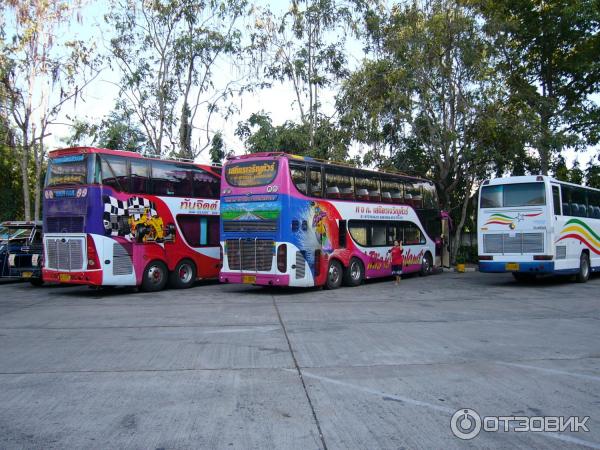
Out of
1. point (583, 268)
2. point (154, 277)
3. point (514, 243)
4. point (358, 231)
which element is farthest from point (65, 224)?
point (583, 268)

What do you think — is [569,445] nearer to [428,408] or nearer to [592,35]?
[428,408]

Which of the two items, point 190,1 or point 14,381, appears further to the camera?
point 190,1

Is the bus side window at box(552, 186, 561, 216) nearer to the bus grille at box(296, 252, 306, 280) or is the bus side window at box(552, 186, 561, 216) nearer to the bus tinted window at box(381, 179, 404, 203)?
the bus tinted window at box(381, 179, 404, 203)

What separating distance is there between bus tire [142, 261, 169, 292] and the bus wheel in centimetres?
519

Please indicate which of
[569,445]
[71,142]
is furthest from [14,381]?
[71,142]

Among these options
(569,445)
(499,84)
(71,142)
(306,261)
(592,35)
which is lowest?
(569,445)

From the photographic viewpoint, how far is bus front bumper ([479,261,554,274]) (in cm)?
1780

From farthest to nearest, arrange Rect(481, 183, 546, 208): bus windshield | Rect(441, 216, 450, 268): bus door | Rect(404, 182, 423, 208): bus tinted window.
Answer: Rect(441, 216, 450, 268): bus door, Rect(404, 182, 423, 208): bus tinted window, Rect(481, 183, 546, 208): bus windshield

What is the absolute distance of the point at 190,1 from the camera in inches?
1059

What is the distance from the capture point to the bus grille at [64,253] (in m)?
16.3

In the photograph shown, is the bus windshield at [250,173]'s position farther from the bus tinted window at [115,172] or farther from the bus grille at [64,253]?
the bus grille at [64,253]

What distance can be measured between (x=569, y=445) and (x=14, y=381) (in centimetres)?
581

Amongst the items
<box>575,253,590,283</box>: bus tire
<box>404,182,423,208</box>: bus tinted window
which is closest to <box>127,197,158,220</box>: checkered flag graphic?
<box>404,182,423,208</box>: bus tinted window

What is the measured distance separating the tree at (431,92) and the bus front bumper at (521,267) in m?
7.69
